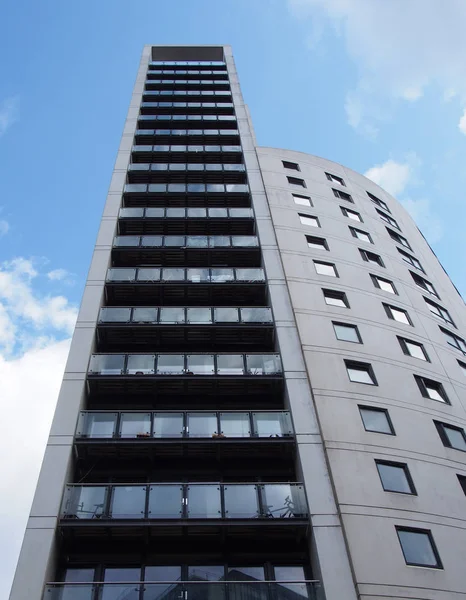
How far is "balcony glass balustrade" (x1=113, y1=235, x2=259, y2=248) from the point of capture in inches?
1028

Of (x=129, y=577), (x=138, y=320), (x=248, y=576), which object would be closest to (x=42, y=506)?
(x=129, y=577)

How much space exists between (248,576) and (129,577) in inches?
121

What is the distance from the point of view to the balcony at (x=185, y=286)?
24.1 meters

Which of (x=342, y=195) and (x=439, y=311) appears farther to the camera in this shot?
(x=342, y=195)

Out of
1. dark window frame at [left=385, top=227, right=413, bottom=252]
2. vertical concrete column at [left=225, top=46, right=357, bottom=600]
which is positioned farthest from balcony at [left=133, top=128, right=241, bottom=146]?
dark window frame at [left=385, top=227, right=413, bottom=252]

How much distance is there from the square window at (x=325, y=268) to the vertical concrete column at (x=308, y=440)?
5.65 ft

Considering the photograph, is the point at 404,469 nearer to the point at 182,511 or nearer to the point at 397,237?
the point at 182,511

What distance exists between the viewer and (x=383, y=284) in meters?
26.6

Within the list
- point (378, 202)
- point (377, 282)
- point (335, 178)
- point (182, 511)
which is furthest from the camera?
point (378, 202)

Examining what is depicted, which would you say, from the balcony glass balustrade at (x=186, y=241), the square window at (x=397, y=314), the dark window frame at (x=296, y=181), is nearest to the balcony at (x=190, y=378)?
the square window at (x=397, y=314)

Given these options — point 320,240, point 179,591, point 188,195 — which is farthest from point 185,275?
point 179,591

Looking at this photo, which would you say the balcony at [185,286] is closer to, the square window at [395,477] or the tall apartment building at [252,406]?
the tall apartment building at [252,406]

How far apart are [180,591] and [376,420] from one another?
844 centimetres

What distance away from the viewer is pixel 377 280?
87.1 ft
